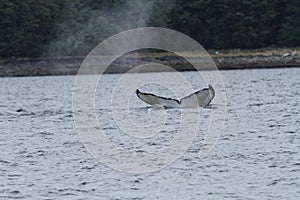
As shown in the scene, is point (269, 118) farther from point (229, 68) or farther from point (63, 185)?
point (229, 68)

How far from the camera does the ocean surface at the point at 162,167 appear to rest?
78.8 feet

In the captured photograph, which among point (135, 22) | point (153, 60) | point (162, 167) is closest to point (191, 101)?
point (162, 167)

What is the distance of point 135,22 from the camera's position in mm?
111562

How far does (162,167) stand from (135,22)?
84911 mm

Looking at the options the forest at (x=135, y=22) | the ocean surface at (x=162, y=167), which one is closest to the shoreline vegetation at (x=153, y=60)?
the forest at (x=135, y=22)

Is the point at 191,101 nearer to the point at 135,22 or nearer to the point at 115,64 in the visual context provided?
the point at 115,64

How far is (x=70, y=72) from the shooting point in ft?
344

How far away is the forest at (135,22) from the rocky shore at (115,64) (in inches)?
74.3

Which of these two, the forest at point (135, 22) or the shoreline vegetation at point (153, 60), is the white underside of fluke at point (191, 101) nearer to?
the shoreline vegetation at point (153, 60)

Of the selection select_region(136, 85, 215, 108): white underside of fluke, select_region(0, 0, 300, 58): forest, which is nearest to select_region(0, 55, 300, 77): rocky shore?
select_region(0, 0, 300, 58): forest

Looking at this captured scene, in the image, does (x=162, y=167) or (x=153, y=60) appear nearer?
(x=162, y=167)

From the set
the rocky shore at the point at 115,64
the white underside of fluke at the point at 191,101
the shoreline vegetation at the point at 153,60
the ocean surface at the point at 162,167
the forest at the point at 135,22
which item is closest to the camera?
the ocean surface at the point at 162,167

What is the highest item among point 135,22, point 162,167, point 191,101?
point 135,22

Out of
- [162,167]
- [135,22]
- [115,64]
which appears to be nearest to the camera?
[162,167]
